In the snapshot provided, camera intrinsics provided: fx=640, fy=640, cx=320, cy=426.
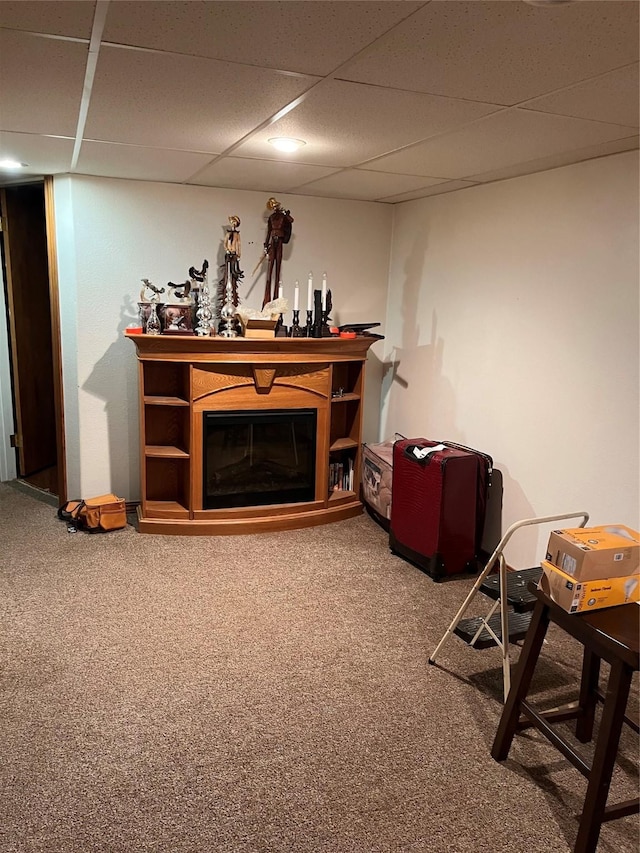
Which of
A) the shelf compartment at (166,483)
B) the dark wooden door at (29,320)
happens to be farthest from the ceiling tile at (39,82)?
the dark wooden door at (29,320)

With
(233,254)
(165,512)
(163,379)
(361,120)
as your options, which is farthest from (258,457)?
(361,120)

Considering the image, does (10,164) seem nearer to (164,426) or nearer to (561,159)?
(164,426)

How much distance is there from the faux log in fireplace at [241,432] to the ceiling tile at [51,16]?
89.8 inches

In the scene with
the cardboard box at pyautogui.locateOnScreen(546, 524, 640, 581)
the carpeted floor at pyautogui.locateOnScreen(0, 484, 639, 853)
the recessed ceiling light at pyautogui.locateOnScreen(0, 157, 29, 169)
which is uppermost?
the recessed ceiling light at pyautogui.locateOnScreen(0, 157, 29, 169)

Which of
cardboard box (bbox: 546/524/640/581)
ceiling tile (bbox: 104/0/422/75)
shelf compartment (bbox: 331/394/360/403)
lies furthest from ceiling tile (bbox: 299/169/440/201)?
cardboard box (bbox: 546/524/640/581)

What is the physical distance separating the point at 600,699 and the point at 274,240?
11.1ft

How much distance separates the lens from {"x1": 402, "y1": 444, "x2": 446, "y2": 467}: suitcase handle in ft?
12.0

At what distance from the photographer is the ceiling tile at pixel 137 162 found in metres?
3.21

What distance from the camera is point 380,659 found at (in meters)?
2.87

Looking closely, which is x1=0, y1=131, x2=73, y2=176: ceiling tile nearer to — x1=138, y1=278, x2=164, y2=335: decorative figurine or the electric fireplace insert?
x1=138, y1=278, x2=164, y2=335: decorative figurine

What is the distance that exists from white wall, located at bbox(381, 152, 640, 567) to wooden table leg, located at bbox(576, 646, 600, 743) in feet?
2.87

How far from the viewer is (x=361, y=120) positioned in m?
2.45

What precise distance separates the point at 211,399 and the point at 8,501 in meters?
1.85

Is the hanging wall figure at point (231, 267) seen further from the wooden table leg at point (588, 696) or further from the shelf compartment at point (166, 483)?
the wooden table leg at point (588, 696)
